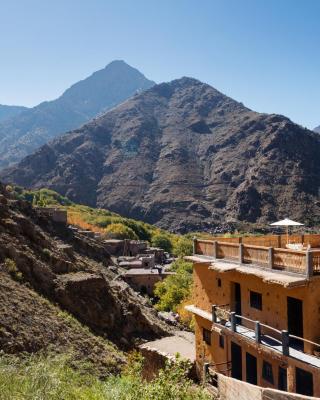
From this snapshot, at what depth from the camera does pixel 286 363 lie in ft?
44.7

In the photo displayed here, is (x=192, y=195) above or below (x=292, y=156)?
below

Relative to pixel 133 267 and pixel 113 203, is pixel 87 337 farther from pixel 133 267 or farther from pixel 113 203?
pixel 113 203

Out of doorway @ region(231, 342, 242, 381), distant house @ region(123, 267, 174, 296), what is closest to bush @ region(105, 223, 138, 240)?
distant house @ region(123, 267, 174, 296)

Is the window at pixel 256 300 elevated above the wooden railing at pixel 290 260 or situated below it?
below

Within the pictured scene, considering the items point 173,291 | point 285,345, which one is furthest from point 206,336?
point 173,291

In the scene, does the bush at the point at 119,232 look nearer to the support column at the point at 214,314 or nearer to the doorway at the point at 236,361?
the support column at the point at 214,314

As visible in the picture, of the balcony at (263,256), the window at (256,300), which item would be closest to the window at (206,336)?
the balcony at (263,256)

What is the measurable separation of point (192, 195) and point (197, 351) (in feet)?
516

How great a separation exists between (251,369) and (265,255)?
425 cm

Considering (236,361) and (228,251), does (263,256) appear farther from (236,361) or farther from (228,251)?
(236,361)

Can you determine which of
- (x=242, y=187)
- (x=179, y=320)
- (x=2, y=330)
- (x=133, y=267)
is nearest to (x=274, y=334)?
(x=2, y=330)

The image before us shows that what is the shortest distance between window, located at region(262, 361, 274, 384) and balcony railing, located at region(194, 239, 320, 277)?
10.9ft

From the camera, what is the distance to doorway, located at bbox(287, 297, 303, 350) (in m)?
14.1

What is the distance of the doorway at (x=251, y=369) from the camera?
1590cm
